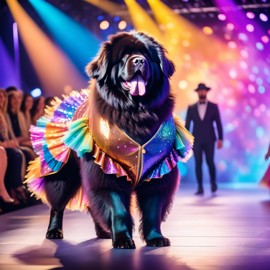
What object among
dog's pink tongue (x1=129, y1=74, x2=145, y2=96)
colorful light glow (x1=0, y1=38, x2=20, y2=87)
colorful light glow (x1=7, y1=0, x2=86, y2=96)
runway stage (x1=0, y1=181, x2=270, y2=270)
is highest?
colorful light glow (x1=7, y1=0, x2=86, y2=96)

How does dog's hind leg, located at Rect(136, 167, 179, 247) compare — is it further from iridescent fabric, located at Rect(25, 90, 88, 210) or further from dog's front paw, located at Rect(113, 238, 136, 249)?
iridescent fabric, located at Rect(25, 90, 88, 210)

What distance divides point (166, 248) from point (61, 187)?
1062 mm

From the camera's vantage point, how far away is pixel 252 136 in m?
13.3

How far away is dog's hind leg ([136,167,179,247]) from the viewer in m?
4.48

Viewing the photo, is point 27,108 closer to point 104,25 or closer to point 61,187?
point 61,187

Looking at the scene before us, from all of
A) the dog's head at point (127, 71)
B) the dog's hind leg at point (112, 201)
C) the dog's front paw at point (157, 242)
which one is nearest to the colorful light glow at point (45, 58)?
the dog's head at point (127, 71)

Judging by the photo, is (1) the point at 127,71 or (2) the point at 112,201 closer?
(1) the point at 127,71

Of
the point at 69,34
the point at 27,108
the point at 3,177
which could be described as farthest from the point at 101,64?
the point at 69,34

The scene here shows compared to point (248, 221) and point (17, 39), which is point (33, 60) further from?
point (248, 221)

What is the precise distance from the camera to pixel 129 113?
4359 mm

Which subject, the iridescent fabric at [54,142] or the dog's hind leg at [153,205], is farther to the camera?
the iridescent fabric at [54,142]

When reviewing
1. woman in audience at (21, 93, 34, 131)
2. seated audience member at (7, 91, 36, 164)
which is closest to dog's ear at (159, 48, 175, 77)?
seated audience member at (7, 91, 36, 164)

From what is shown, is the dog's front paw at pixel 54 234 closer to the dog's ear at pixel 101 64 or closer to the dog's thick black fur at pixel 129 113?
the dog's thick black fur at pixel 129 113

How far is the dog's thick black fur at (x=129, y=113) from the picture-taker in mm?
4320
